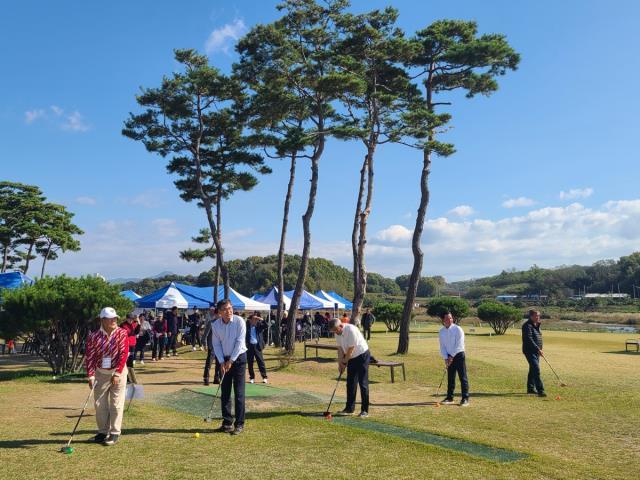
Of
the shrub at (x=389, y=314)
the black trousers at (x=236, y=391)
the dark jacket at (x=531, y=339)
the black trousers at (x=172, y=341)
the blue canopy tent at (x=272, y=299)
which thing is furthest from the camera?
the shrub at (x=389, y=314)

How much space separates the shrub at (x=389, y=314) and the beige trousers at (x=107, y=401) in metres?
30.8

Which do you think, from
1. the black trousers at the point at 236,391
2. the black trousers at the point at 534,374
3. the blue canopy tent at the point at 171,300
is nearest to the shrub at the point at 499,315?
the blue canopy tent at the point at 171,300

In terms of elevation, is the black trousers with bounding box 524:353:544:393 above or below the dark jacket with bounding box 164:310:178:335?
below

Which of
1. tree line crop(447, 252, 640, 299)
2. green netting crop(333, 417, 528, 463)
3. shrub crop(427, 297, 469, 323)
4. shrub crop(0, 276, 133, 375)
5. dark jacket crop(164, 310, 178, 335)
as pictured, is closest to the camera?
green netting crop(333, 417, 528, 463)

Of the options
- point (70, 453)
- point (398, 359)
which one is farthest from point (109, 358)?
point (398, 359)

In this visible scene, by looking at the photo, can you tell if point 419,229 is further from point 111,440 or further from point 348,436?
point 111,440

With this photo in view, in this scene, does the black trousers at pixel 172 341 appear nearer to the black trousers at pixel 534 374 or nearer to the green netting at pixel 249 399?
the green netting at pixel 249 399

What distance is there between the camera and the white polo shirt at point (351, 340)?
8766mm

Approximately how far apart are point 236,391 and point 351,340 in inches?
83.4

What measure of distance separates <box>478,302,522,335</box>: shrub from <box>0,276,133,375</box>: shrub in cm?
2493

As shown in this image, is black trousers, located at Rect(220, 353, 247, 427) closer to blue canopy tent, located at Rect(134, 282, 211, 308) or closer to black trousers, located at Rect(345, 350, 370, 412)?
black trousers, located at Rect(345, 350, 370, 412)

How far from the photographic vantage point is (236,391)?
753cm

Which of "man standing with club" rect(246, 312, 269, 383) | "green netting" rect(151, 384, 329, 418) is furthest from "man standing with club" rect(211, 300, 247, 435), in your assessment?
"man standing with club" rect(246, 312, 269, 383)

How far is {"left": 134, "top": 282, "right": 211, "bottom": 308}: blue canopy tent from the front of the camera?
78.9 feet
